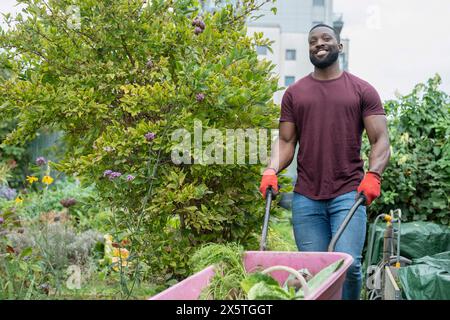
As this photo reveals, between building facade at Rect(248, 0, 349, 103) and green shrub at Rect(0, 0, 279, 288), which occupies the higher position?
building facade at Rect(248, 0, 349, 103)

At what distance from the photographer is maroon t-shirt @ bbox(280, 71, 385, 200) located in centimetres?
375

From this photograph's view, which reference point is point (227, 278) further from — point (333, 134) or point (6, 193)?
point (6, 193)

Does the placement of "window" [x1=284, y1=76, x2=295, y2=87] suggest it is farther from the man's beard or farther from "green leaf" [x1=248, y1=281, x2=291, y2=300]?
"green leaf" [x1=248, y1=281, x2=291, y2=300]

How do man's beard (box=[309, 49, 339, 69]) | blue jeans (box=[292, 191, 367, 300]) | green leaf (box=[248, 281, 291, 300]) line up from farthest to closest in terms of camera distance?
man's beard (box=[309, 49, 339, 69]), blue jeans (box=[292, 191, 367, 300]), green leaf (box=[248, 281, 291, 300])

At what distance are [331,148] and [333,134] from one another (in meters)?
0.08

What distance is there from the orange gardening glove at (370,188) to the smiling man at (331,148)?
0.14 metres

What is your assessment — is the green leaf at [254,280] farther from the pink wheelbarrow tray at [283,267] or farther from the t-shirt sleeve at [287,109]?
the t-shirt sleeve at [287,109]

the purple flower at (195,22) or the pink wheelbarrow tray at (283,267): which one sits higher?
the purple flower at (195,22)

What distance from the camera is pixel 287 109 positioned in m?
3.99

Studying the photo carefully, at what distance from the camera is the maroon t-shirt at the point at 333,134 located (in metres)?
3.75

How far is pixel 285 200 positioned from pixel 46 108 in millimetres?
8602

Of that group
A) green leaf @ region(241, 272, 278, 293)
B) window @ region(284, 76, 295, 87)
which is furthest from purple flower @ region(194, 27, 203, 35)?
window @ region(284, 76, 295, 87)

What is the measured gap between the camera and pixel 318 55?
3.86 metres

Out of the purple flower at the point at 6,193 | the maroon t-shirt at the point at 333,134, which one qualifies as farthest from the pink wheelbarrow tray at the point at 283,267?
the purple flower at the point at 6,193
